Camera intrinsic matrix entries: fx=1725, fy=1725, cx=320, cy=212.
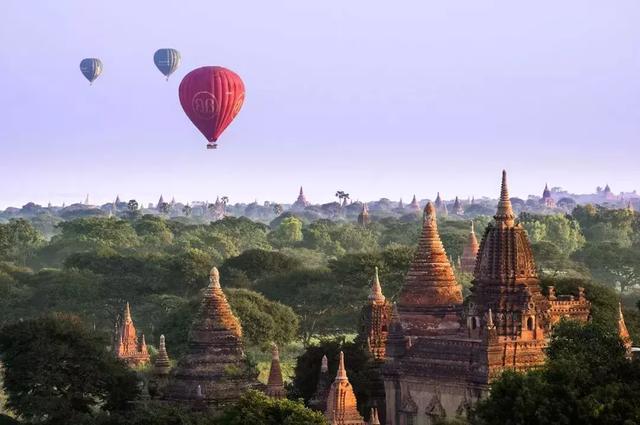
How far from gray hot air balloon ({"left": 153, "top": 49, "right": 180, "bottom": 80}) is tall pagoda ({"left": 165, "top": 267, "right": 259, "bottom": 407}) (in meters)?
83.4

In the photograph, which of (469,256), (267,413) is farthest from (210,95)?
(267,413)

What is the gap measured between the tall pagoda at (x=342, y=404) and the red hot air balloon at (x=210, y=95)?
44697 millimetres

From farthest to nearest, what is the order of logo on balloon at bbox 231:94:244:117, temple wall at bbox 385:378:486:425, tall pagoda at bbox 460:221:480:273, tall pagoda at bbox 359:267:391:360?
logo on balloon at bbox 231:94:244:117, tall pagoda at bbox 460:221:480:273, tall pagoda at bbox 359:267:391:360, temple wall at bbox 385:378:486:425

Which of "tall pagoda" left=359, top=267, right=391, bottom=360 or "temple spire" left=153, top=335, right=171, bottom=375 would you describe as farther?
"tall pagoda" left=359, top=267, right=391, bottom=360

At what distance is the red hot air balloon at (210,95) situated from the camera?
301 ft

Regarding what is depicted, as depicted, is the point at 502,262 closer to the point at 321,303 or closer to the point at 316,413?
the point at 316,413

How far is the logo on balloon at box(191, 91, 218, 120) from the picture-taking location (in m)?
92.4

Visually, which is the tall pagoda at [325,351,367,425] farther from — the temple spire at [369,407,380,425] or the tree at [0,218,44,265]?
the tree at [0,218,44,265]

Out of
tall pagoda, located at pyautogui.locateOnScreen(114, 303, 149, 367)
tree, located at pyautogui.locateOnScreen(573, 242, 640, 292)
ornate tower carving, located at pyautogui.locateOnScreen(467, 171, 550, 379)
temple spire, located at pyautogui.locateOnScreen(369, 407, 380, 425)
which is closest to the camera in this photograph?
temple spire, located at pyautogui.locateOnScreen(369, 407, 380, 425)

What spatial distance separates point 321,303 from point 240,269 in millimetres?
12892

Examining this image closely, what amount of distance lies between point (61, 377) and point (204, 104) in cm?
3995

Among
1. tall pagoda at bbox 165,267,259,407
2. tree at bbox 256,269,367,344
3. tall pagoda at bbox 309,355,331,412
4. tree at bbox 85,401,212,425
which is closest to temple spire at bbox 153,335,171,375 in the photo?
tall pagoda at bbox 165,267,259,407

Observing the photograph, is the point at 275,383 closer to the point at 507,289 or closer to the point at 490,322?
the point at 490,322

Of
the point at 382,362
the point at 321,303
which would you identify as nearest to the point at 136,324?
the point at 321,303
